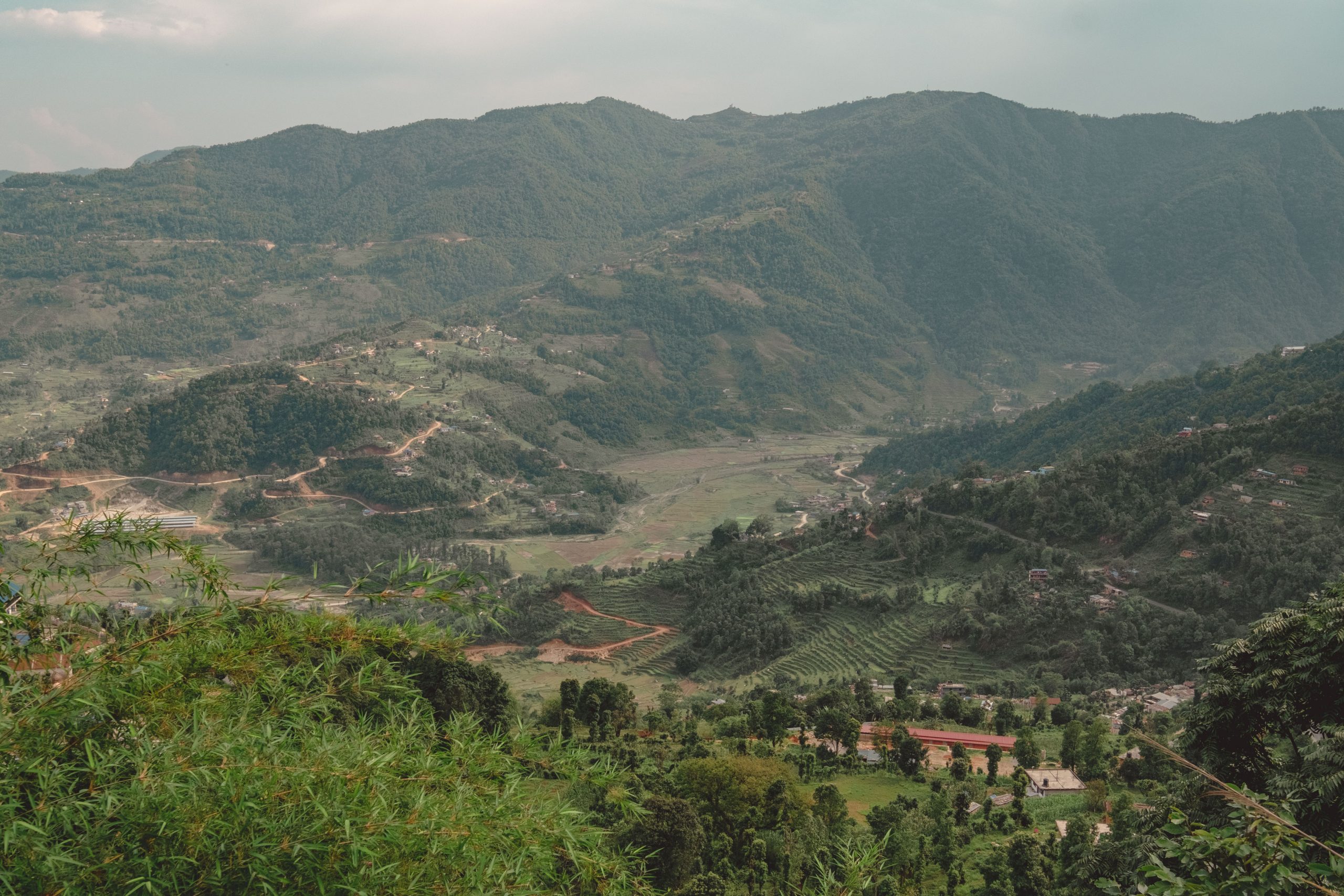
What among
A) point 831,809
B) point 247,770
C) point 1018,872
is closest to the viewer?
point 247,770

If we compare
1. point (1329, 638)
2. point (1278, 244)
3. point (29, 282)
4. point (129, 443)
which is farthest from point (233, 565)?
point (1278, 244)

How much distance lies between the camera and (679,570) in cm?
5656

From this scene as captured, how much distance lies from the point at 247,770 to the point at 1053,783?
2769 cm

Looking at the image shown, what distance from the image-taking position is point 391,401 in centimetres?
9206

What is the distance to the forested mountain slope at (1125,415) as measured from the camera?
63812mm

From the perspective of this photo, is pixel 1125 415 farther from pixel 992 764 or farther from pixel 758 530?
pixel 992 764

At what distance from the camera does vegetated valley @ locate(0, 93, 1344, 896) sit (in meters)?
5.58

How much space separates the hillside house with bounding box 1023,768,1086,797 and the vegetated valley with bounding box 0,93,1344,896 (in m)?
0.34

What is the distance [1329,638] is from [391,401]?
88.0 meters

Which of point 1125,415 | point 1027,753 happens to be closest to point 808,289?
point 1125,415

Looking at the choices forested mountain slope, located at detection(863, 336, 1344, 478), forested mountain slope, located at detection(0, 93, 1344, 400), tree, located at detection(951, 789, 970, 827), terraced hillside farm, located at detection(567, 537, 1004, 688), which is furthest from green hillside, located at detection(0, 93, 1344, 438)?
tree, located at detection(951, 789, 970, 827)

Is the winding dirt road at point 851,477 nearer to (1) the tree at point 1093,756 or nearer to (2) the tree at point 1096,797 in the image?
(1) the tree at point 1093,756

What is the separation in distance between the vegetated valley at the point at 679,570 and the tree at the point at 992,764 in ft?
0.47

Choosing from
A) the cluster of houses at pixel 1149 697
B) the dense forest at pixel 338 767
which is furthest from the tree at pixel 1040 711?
the dense forest at pixel 338 767
